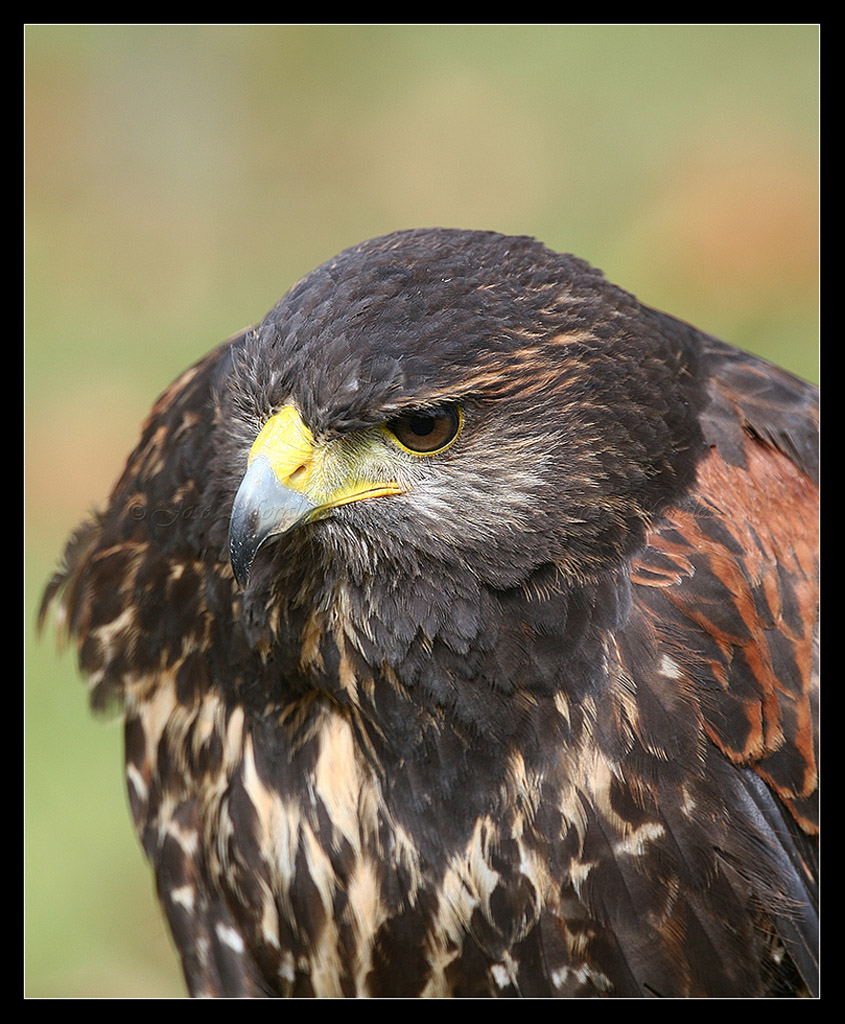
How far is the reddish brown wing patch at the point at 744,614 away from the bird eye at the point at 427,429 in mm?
495

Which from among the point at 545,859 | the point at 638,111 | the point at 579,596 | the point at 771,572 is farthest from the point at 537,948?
the point at 638,111

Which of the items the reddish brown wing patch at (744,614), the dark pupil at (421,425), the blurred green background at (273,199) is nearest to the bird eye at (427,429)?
the dark pupil at (421,425)

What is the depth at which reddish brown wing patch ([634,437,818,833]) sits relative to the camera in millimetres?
→ 2297

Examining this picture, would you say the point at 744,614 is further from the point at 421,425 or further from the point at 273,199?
the point at 273,199

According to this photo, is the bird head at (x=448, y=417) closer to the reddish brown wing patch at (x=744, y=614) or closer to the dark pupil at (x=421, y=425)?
the dark pupil at (x=421, y=425)

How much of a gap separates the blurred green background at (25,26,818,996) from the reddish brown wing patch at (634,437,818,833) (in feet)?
5.53

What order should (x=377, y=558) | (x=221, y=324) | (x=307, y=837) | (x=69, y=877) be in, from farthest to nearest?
(x=221, y=324) < (x=69, y=877) < (x=307, y=837) < (x=377, y=558)

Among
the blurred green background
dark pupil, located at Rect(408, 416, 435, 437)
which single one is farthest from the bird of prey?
the blurred green background

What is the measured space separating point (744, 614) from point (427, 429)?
2.52 feet

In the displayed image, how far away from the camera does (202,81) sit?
177 inches

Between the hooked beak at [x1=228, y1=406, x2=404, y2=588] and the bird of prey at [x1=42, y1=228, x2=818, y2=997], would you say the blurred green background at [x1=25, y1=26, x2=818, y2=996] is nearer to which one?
the bird of prey at [x1=42, y1=228, x2=818, y2=997]

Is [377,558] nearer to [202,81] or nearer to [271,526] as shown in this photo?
[271,526]

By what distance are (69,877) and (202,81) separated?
319 centimetres

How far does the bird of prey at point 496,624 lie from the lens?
2139 millimetres
